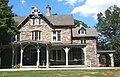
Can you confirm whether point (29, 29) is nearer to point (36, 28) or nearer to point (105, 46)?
point (36, 28)

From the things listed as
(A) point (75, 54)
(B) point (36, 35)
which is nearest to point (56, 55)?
(A) point (75, 54)

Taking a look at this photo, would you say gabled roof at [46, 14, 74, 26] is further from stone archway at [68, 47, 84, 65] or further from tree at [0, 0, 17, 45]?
tree at [0, 0, 17, 45]

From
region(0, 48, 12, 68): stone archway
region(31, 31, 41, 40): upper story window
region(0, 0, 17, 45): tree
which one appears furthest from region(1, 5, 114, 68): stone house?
region(0, 0, 17, 45): tree

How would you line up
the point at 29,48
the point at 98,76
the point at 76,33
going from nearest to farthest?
the point at 98,76 → the point at 29,48 → the point at 76,33

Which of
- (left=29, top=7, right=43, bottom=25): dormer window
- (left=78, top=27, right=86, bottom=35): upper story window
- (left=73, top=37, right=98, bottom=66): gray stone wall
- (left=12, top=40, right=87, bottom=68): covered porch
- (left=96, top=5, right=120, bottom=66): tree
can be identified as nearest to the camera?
(left=12, top=40, right=87, bottom=68): covered porch

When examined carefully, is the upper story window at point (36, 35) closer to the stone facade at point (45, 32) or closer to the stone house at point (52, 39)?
the stone house at point (52, 39)

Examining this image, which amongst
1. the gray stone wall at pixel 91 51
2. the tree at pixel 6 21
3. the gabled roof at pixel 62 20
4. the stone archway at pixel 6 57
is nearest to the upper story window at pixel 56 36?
the gabled roof at pixel 62 20

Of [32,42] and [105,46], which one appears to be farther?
[105,46]

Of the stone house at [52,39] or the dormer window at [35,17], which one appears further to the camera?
the dormer window at [35,17]

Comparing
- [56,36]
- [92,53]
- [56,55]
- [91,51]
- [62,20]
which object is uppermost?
[62,20]

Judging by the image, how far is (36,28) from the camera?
118 ft

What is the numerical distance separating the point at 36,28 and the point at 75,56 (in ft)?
26.3

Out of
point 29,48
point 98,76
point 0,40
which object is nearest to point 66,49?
point 29,48

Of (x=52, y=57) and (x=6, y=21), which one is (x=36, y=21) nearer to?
(x=52, y=57)
